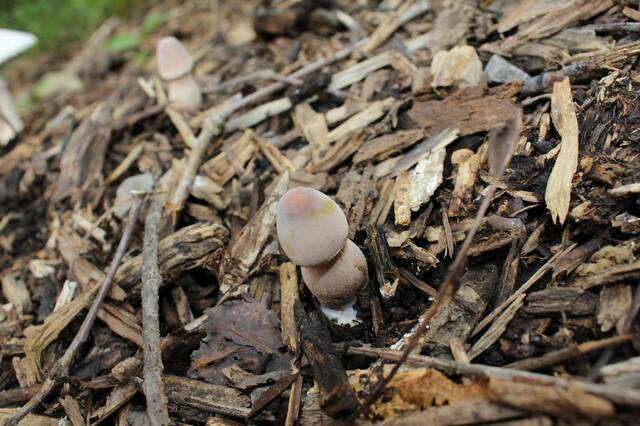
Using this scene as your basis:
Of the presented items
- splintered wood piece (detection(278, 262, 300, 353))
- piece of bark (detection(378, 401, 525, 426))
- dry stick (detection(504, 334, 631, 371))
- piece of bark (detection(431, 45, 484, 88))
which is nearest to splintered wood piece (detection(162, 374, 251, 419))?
splintered wood piece (detection(278, 262, 300, 353))

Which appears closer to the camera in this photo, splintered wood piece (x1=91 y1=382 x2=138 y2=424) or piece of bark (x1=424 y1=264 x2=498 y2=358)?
piece of bark (x1=424 y1=264 x2=498 y2=358)

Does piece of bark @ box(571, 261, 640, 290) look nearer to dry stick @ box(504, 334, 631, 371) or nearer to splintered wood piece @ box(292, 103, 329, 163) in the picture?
dry stick @ box(504, 334, 631, 371)

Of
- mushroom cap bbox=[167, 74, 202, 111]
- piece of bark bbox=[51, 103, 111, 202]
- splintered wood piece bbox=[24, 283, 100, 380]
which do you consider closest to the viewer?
splintered wood piece bbox=[24, 283, 100, 380]

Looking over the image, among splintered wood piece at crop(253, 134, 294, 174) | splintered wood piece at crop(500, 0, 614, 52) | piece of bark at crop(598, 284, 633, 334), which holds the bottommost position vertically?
piece of bark at crop(598, 284, 633, 334)

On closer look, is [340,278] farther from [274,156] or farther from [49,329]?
[49,329]

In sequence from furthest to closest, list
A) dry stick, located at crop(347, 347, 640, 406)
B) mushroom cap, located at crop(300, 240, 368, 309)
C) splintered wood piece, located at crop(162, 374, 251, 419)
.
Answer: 1. mushroom cap, located at crop(300, 240, 368, 309)
2. splintered wood piece, located at crop(162, 374, 251, 419)
3. dry stick, located at crop(347, 347, 640, 406)
